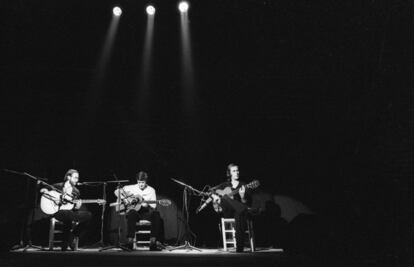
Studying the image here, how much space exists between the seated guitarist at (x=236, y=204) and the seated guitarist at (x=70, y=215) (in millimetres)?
2127

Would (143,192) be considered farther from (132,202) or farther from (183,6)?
(183,6)

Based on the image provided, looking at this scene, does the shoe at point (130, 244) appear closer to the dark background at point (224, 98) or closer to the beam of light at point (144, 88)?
the dark background at point (224, 98)

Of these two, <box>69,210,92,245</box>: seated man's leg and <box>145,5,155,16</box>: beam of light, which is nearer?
<box>69,210,92,245</box>: seated man's leg

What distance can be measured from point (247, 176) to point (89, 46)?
3.66m

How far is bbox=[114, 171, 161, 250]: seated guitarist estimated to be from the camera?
602 centimetres

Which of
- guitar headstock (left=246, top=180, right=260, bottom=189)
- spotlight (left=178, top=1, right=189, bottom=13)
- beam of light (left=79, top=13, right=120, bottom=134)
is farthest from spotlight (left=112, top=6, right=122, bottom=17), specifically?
guitar headstock (left=246, top=180, right=260, bottom=189)

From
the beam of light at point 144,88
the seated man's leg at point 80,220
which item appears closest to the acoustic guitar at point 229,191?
the seated man's leg at point 80,220

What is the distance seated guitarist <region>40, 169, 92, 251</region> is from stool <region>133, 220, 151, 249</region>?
826 mm

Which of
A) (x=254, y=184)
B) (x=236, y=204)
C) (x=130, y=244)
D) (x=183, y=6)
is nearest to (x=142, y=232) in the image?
(x=130, y=244)

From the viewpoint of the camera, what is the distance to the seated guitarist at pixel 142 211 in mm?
6016

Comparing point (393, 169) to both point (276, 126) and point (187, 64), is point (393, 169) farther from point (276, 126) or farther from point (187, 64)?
point (187, 64)

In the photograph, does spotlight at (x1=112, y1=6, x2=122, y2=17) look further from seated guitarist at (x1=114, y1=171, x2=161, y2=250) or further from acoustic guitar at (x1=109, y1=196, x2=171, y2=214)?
acoustic guitar at (x1=109, y1=196, x2=171, y2=214)

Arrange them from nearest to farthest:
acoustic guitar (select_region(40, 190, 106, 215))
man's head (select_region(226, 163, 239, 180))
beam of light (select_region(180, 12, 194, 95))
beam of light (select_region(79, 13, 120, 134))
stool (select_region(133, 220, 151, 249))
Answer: acoustic guitar (select_region(40, 190, 106, 215)) < man's head (select_region(226, 163, 239, 180)) < stool (select_region(133, 220, 151, 249)) < beam of light (select_region(180, 12, 194, 95)) < beam of light (select_region(79, 13, 120, 134))

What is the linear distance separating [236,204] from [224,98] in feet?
7.21
